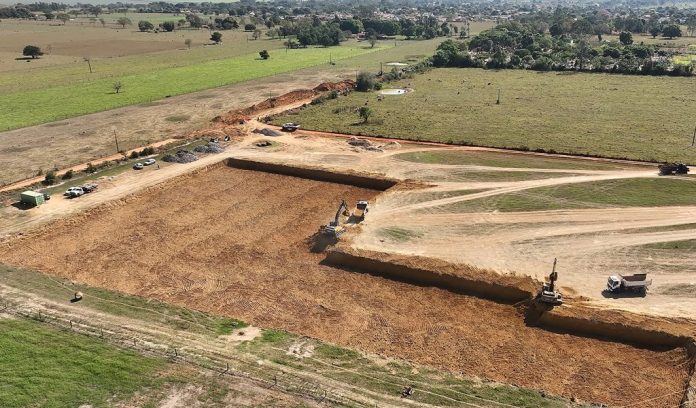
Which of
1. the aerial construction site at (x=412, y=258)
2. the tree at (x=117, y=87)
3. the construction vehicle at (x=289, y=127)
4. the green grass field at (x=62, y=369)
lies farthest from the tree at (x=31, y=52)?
the green grass field at (x=62, y=369)

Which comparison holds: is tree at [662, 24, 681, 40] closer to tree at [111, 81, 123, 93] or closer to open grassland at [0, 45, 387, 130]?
open grassland at [0, 45, 387, 130]

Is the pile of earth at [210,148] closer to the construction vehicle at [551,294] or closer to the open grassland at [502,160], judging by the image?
the open grassland at [502,160]

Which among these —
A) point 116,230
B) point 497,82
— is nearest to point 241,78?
point 497,82

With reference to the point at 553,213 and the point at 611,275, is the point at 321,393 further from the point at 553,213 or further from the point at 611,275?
the point at 553,213

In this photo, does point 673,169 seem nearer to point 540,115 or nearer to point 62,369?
point 540,115

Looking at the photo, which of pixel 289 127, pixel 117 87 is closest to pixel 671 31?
pixel 289 127

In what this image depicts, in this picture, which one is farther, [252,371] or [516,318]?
[516,318]

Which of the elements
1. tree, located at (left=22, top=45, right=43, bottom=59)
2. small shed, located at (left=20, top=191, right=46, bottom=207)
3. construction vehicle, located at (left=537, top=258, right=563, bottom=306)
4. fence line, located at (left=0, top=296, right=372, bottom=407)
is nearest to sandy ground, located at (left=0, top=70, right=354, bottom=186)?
small shed, located at (left=20, top=191, right=46, bottom=207)
